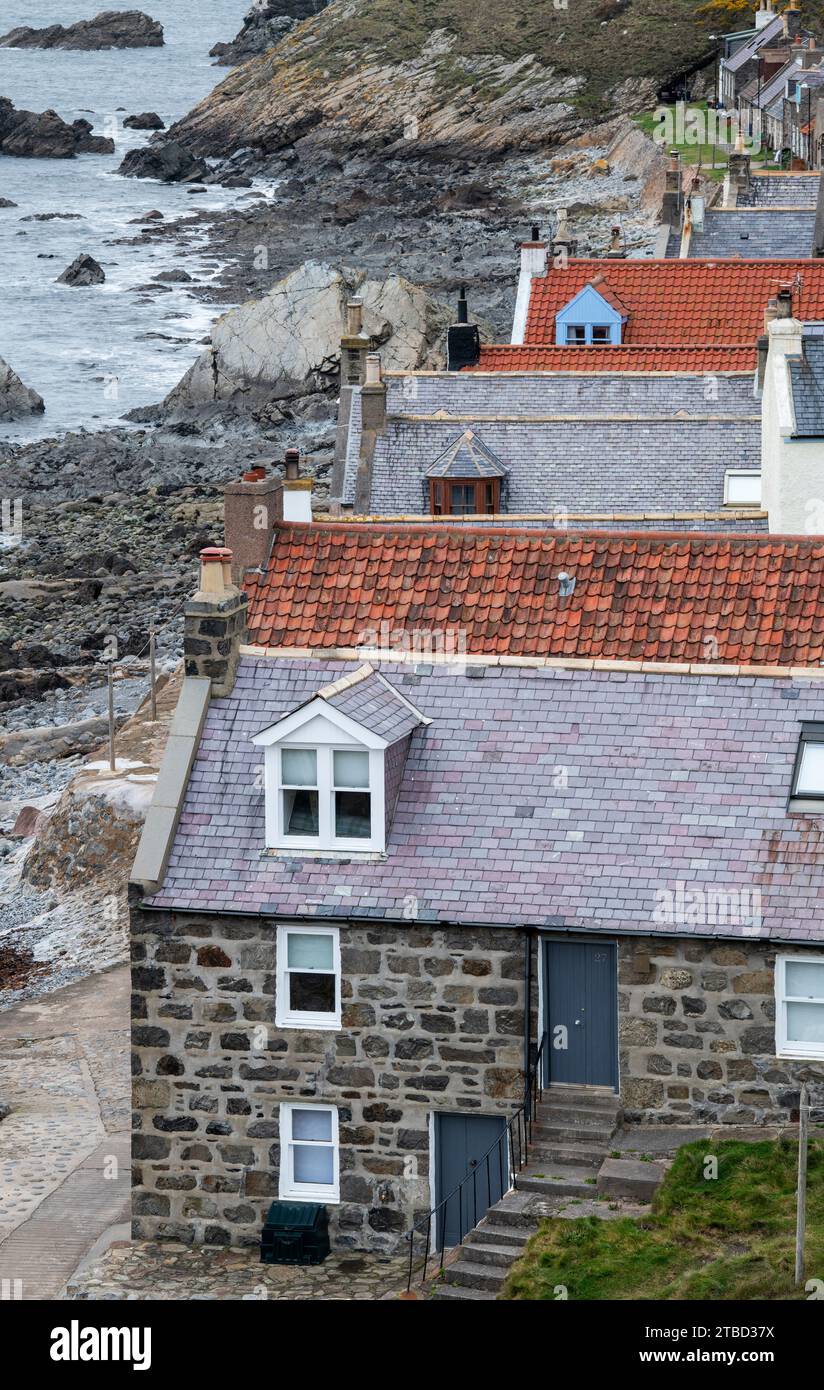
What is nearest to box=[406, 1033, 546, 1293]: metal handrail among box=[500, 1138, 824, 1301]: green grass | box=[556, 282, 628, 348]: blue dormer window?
box=[500, 1138, 824, 1301]: green grass

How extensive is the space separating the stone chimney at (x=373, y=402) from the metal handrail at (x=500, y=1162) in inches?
740

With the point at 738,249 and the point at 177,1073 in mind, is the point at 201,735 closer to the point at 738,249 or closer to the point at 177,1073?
the point at 177,1073

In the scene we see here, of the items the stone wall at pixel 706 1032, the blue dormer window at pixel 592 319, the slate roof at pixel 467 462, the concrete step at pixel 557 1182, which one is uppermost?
the blue dormer window at pixel 592 319

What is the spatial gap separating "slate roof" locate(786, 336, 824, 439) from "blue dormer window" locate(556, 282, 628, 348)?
13.0 metres

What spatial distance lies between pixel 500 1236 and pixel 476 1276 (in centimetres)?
50

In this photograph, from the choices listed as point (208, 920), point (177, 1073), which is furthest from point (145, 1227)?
point (208, 920)

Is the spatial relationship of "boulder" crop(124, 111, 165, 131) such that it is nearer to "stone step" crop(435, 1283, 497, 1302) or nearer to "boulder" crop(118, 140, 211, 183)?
"boulder" crop(118, 140, 211, 183)

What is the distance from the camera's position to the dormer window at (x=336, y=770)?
2081 cm

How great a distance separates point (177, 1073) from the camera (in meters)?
21.3

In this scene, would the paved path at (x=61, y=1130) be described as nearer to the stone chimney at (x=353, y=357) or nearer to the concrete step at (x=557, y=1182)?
the concrete step at (x=557, y=1182)

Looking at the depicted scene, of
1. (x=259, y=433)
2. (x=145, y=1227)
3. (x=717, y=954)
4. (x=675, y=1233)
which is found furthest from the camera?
(x=259, y=433)

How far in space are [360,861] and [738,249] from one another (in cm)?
3477

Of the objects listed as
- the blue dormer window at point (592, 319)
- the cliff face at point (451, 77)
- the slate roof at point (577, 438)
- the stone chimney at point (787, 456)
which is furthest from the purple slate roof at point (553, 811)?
the cliff face at point (451, 77)

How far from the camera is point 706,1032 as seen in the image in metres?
20.4
